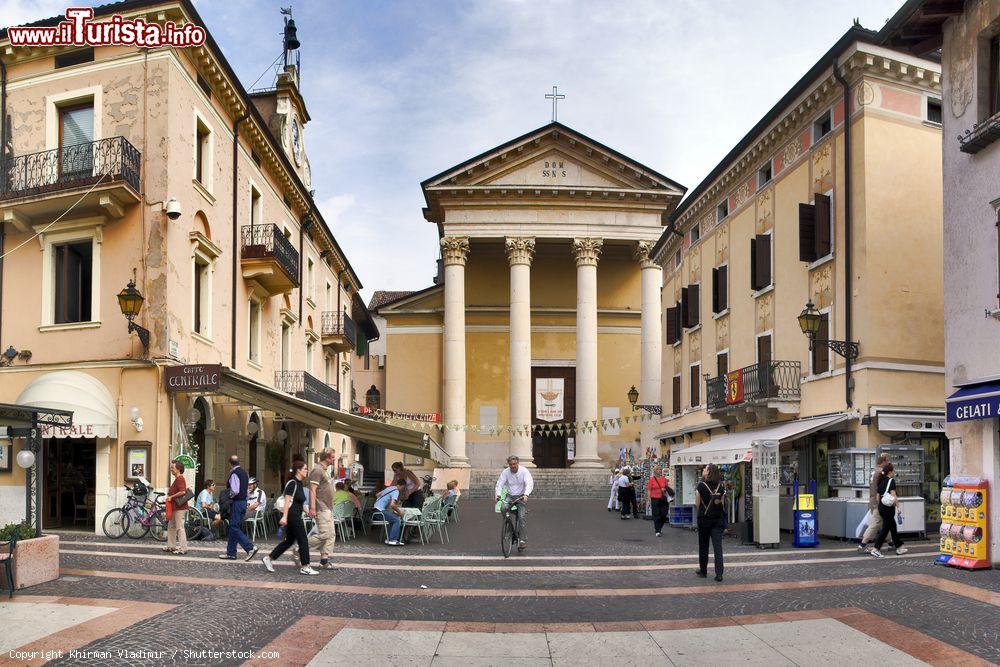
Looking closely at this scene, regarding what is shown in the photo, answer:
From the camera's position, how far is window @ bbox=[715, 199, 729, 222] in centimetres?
2763

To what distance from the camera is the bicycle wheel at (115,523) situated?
57.0 feet

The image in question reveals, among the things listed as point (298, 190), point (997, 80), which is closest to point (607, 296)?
point (298, 190)

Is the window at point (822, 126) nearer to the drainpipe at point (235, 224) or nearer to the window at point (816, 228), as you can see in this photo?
the window at point (816, 228)

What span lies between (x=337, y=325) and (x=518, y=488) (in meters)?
23.4

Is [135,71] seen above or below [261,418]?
above

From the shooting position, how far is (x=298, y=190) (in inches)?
1190

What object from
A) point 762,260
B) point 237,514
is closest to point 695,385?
point 762,260

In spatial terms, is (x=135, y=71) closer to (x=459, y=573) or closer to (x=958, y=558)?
(x=459, y=573)

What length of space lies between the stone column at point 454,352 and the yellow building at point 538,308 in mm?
56

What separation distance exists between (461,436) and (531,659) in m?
32.9

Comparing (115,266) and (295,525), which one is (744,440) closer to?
(295,525)

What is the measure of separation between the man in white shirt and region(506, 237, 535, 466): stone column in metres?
23.0

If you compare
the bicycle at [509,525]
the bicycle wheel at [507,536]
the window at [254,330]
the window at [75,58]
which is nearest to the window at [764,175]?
the bicycle at [509,525]

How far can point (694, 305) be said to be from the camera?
30.1 meters
